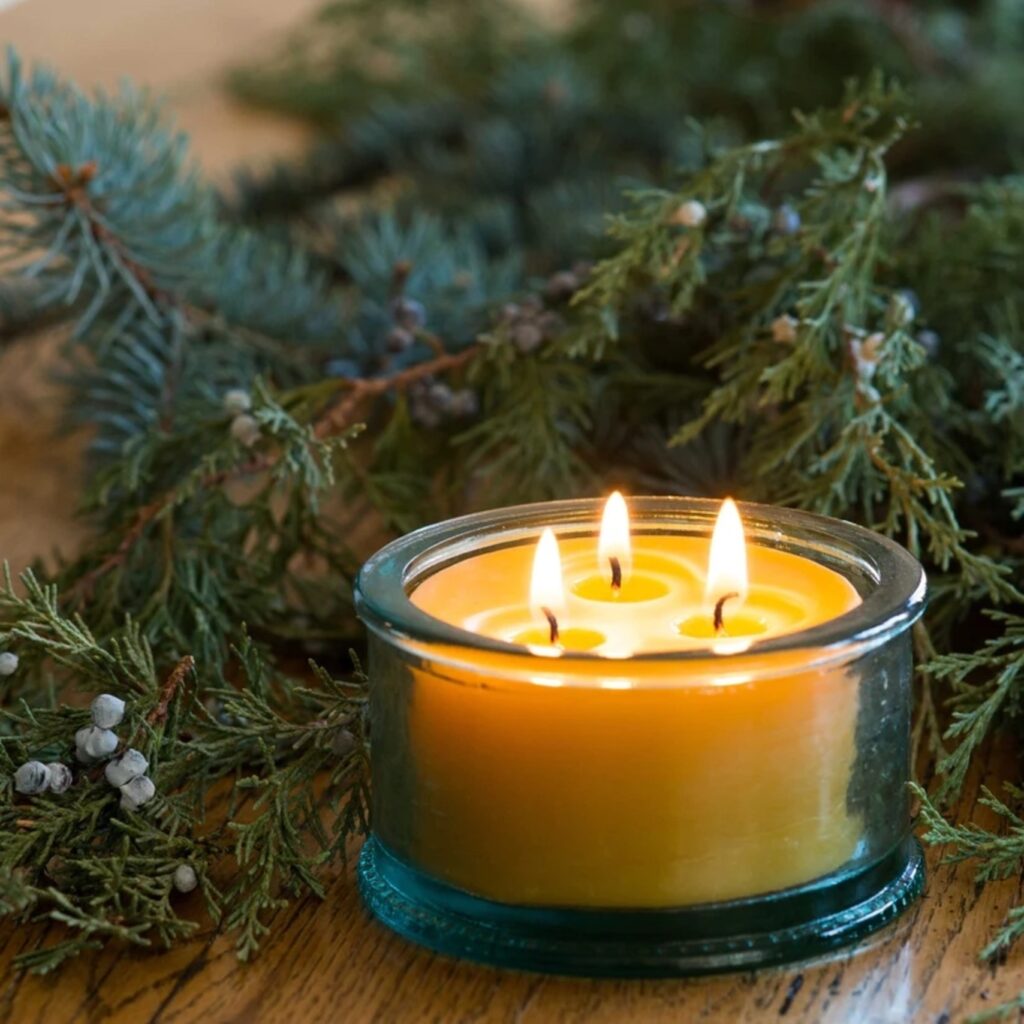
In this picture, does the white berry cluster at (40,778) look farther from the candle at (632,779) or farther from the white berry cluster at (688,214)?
the white berry cluster at (688,214)

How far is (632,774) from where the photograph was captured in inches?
16.5

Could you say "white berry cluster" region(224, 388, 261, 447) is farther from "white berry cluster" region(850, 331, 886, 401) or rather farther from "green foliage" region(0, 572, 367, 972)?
"white berry cluster" region(850, 331, 886, 401)

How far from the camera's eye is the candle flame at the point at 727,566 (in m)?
0.48

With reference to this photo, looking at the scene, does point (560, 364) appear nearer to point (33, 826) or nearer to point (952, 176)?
point (33, 826)

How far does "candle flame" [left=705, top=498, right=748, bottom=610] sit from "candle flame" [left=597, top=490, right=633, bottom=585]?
0.03 m

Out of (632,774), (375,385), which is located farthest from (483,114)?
(632,774)

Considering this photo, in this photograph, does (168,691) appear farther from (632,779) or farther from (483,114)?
(483,114)

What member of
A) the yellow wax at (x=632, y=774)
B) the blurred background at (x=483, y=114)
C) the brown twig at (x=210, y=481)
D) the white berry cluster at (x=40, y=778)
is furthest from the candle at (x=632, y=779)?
the blurred background at (x=483, y=114)

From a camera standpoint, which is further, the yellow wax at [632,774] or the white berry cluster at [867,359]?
the white berry cluster at [867,359]

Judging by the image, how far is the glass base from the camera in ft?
1.41

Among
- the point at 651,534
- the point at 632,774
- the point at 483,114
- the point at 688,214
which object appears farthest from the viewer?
the point at 483,114

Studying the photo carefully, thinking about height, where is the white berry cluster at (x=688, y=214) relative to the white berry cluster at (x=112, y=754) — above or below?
above

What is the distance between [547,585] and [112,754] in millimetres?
145

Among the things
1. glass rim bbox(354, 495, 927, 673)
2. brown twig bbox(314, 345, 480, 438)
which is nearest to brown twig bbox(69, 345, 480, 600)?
brown twig bbox(314, 345, 480, 438)
